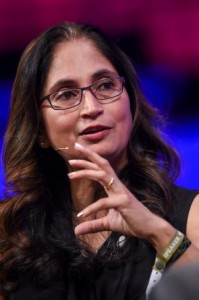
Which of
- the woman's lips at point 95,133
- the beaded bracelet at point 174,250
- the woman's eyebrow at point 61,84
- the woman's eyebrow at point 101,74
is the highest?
the woman's eyebrow at point 101,74

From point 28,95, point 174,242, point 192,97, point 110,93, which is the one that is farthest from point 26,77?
point 174,242

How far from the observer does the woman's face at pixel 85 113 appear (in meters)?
1.70

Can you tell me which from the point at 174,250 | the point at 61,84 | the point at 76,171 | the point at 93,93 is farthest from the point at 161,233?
the point at 61,84

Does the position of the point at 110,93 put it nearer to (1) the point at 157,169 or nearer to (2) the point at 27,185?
(1) the point at 157,169

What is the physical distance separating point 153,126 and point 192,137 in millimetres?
278

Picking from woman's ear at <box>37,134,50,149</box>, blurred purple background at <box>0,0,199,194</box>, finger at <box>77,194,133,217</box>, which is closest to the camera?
finger at <box>77,194,133,217</box>

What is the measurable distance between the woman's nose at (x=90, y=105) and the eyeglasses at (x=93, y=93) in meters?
0.01

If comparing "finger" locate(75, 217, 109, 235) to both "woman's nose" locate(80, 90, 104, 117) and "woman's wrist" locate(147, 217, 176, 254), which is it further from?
"woman's nose" locate(80, 90, 104, 117)

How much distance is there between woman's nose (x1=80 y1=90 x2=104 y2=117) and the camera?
5.57 ft

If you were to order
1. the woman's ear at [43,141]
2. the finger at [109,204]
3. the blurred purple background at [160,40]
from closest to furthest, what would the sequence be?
the finger at [109,204]
the woman's ear at [43,141]
the blurred purple background at [160,40]

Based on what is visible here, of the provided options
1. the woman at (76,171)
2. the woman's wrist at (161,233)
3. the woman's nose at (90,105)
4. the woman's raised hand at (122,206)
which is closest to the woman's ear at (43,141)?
the woman at (76,171)

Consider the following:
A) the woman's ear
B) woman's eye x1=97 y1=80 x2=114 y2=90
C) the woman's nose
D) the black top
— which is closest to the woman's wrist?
the black top

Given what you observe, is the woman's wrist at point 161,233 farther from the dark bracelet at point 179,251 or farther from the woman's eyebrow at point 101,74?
the woman's eyebrow at point 101,74

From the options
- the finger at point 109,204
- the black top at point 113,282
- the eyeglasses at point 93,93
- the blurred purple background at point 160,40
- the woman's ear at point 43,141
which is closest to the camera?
the finger at point 109,204
